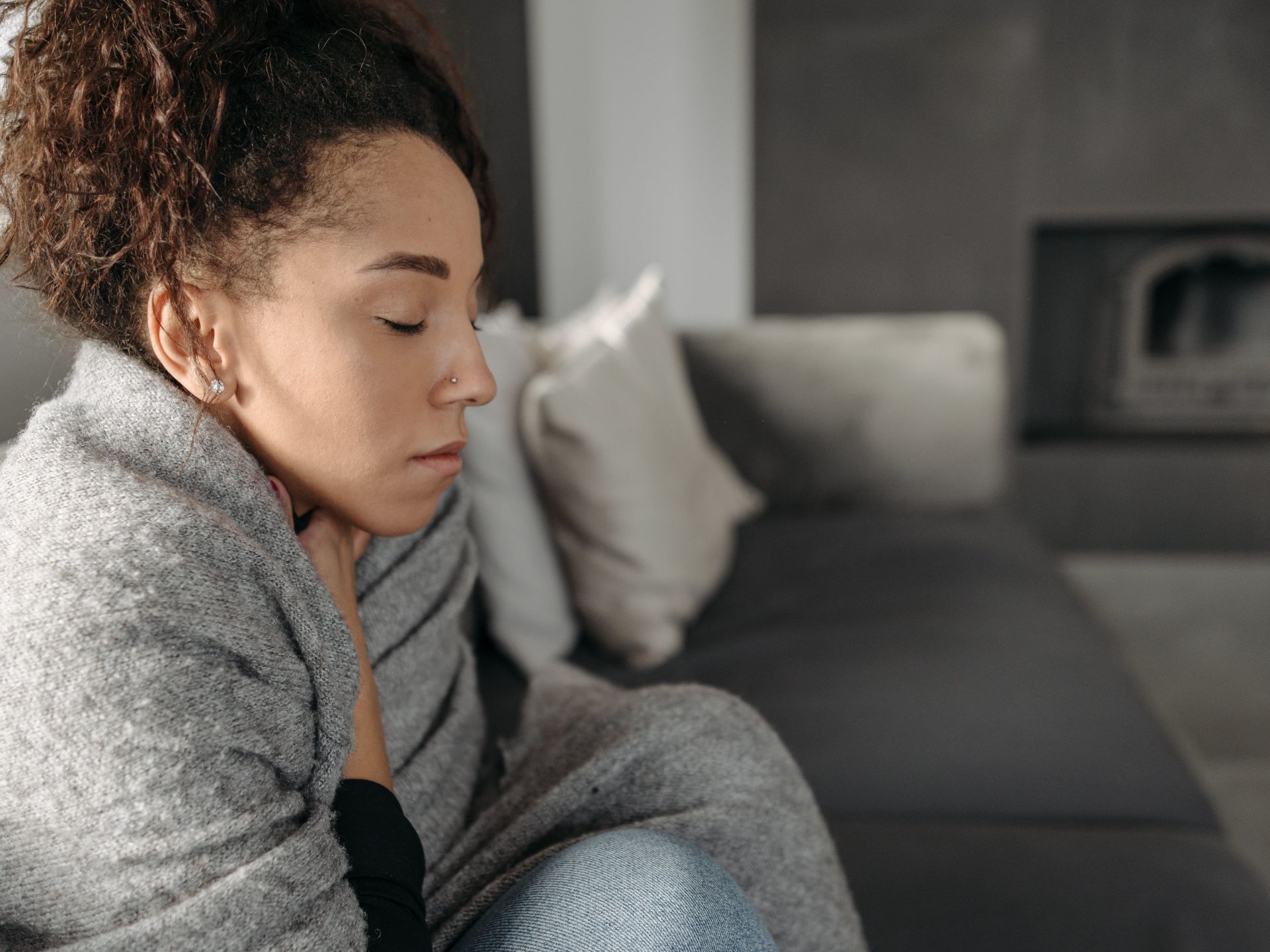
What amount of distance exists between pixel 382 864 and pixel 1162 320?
2.92m

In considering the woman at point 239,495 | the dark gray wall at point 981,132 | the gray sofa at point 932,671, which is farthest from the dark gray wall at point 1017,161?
the woman at point 239,495

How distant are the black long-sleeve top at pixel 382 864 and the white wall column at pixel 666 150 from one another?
7.09 feet

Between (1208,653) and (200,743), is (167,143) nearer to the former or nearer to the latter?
(200,743)

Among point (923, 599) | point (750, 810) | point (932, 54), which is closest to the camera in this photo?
point (750, 810)

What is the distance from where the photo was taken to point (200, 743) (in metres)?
0.50

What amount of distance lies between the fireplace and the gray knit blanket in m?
2.56

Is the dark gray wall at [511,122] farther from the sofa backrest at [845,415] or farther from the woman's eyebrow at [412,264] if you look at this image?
the woman's eyebrow at [412,264]

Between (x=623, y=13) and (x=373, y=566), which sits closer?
(x=373, y=566)

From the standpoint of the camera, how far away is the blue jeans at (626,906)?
0.55 meters

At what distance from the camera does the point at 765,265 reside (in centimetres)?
285

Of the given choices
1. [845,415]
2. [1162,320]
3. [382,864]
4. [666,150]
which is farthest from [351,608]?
[1162,320]

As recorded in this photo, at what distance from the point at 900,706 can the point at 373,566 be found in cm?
59

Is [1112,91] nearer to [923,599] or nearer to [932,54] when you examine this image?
[932,54]

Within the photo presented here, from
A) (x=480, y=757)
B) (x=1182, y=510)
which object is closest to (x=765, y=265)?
(x=1182, y=510)
